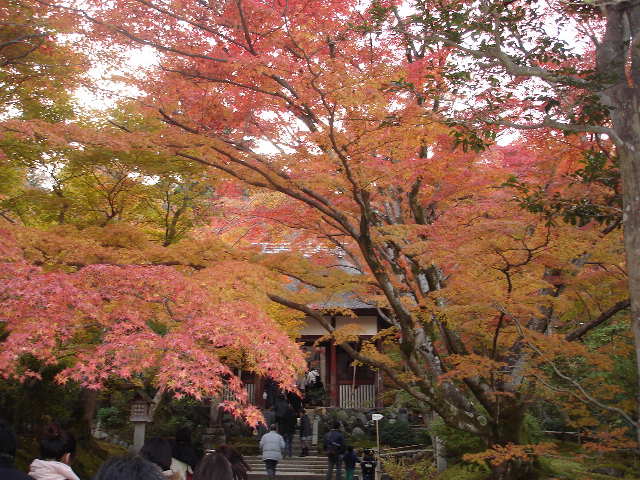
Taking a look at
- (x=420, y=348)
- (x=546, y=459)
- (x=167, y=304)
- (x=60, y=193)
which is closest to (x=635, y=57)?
(x=420, y=348)

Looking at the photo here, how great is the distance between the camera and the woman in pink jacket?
13.1 feet

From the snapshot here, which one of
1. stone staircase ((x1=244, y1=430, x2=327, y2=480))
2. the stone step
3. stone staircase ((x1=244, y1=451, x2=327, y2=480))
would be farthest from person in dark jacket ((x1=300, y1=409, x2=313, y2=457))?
the stone step

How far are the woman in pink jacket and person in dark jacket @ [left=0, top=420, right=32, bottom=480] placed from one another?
1.03 meters

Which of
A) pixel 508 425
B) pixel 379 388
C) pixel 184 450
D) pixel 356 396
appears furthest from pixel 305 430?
pixel 184 450

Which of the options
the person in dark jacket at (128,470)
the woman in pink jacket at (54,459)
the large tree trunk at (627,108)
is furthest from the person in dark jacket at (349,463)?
the person in dark jacket at (128,470)

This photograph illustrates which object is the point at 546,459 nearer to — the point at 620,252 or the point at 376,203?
the point at 620,252

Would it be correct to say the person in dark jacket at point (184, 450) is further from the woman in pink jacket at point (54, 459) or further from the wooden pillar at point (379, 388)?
the wooden pillar at point (379, 388)

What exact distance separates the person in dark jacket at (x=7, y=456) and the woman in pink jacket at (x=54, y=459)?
1.03 m

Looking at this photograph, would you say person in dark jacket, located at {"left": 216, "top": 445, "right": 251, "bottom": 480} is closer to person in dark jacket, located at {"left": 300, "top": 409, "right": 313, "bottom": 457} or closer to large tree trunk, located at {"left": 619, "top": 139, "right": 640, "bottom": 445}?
large tree trunk, located at {"left": 619, "top": 139, "right": 640, "bottom": 445}

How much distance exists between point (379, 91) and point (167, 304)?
375cm

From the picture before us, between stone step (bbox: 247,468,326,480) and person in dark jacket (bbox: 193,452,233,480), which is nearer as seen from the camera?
person in dark jacket (bbox: 193,452,233,480)

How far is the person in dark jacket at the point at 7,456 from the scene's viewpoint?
283 cm

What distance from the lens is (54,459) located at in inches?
161

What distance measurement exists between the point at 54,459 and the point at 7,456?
1.20 meters
